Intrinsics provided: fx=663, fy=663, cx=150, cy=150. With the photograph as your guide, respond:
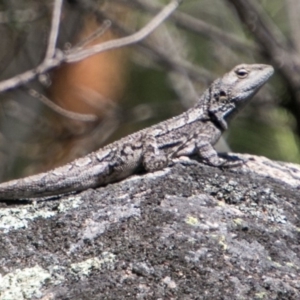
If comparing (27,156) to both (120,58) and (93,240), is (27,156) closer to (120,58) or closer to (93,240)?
(120,58)

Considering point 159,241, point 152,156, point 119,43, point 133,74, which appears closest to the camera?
point 159,241

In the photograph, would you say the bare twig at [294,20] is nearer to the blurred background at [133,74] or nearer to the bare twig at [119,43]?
the blurred background at [133,74]

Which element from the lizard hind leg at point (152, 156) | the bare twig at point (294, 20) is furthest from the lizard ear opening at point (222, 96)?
the bare twig at point (294, 20)

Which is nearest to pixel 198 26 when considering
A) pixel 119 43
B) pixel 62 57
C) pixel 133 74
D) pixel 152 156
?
pixel 119 43

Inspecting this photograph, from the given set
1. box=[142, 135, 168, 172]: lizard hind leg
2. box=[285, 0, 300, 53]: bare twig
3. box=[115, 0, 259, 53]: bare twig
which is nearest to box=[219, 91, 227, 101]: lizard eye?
box=[142, 135, 168, 172]: lizard hind leg

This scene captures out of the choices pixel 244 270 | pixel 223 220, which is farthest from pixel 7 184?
pixel 244 270

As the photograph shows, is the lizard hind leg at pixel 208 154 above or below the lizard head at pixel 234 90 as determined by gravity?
below

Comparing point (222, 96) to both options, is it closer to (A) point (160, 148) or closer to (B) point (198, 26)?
(A) point (160, 148)

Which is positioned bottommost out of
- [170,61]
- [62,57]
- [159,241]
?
[159,241]
